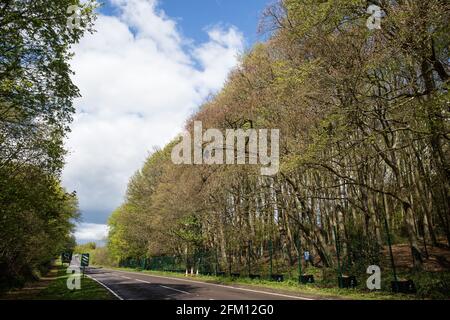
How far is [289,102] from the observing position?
53.1 feet

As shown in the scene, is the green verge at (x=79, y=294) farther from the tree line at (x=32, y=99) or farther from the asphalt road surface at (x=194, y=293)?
the tree line at (x=32, y=99)

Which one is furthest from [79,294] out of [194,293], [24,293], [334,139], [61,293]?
[334,139]

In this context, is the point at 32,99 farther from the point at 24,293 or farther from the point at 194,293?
the point at 24,293

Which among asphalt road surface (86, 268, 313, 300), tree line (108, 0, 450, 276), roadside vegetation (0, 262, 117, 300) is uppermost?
tree line (108, 0, 450, 276)

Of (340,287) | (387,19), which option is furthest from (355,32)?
(340,287)

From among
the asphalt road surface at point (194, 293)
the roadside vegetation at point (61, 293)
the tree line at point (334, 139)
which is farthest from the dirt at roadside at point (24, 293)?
the tree line at point (334, 139)

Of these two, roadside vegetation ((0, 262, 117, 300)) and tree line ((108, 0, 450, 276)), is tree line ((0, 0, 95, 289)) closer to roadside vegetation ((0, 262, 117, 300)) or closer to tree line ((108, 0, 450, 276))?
roadside vegetation ((0, 262, 117, 300))

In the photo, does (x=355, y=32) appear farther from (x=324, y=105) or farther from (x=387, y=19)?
(x=324, y=105)

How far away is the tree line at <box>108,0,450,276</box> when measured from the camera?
11719 mm

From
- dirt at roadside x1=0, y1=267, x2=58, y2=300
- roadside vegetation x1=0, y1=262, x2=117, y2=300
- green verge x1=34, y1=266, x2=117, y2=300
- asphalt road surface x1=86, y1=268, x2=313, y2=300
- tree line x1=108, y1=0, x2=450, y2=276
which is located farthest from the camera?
dirt at roadside x1=0, y1=267, x2=58, y2=300

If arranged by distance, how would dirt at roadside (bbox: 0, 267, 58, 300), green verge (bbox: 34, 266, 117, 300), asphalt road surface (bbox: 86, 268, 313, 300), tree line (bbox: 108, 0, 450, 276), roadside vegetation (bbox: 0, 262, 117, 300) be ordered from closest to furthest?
tree line (bbox: 108, 0, 450, 276) → asphalt road surface (bbox: 86, 268, 313, 300) → green verge (bbox: 34, 266, 117, 300) → roadside vegetation (bbox: 0, 262, 117, 300) → dirt at roadside (bbox: 0, 267, 58, 300)

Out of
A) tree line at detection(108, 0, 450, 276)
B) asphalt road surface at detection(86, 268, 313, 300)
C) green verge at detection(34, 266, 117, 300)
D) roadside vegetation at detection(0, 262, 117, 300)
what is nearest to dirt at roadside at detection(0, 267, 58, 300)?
roadside vegetation at detection(0, 262, 117, 300)

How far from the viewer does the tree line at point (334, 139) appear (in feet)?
38.4

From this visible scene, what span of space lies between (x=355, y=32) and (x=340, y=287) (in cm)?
1132
